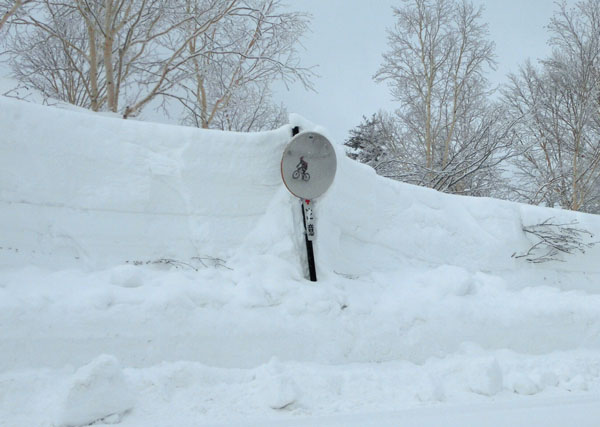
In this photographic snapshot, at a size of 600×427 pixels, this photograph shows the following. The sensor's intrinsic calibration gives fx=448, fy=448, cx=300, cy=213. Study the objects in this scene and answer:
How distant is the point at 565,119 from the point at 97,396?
49.1 feet

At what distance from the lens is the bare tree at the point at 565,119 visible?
13156mm

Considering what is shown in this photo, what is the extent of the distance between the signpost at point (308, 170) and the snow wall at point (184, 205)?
122 millimetres

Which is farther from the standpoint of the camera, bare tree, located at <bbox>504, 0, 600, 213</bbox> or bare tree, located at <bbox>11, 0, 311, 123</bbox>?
bare tree, located at <bbox>504, 0, 600, 213</bbox>

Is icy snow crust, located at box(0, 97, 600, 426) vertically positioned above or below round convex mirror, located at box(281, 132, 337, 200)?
below

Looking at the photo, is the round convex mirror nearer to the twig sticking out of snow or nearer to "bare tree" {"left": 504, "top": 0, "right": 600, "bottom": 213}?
the twig sticking out of snow

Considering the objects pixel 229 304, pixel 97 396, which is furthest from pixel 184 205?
pixel 97 396

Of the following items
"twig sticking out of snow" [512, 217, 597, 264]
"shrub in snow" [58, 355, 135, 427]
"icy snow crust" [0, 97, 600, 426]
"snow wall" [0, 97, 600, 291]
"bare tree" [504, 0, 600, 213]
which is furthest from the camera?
"bare tree" [504, 0, 600, 213]

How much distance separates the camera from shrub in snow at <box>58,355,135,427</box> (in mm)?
2223

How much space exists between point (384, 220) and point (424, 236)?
1.60 ft

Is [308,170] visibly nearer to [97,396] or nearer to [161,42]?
[97,396]

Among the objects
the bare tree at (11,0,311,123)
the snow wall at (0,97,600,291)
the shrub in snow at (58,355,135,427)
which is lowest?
the shrub in snow at (58,355,135,427)

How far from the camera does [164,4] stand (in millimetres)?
8281

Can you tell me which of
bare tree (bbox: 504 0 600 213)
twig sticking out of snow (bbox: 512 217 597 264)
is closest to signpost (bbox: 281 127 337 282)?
twig sticking out of snow (bbox: 512 217 597 264)

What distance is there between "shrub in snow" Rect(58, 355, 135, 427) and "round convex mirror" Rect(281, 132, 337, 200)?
6.51 ft
